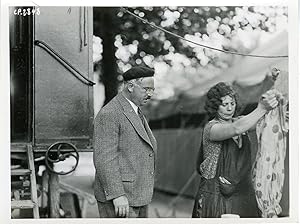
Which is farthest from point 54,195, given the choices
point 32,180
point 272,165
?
point 272,165

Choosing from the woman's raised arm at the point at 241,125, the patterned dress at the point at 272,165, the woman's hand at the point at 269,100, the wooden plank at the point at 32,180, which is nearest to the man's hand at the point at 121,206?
the wooden plank at the point at 32,180

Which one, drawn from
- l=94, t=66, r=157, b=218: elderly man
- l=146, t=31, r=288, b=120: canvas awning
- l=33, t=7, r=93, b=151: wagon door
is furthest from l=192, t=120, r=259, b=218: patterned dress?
l=33, t=7, r=93, b=151: wagon door

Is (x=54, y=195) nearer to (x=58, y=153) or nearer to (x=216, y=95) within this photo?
(x=58, y=153)

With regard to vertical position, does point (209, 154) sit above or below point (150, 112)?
below

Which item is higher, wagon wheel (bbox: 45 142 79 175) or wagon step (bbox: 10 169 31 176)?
wagon wheel (bbox: 45 142 79 175)

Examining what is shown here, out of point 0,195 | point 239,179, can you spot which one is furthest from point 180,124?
point 0,195

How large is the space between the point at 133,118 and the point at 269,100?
2.02ft

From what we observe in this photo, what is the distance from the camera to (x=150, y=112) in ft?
9.08

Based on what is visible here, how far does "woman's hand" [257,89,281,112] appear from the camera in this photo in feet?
9.14

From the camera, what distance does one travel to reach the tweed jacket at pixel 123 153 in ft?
8.95

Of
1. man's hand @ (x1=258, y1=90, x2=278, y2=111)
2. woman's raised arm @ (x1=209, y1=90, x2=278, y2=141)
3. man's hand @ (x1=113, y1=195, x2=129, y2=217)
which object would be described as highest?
man's hand @ (x1=258, y1=90, x2=278, y2=111)

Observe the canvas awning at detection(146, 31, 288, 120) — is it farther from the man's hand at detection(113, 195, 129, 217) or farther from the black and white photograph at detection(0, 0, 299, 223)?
the man's hand at detection(113, 195, 129, 217)
